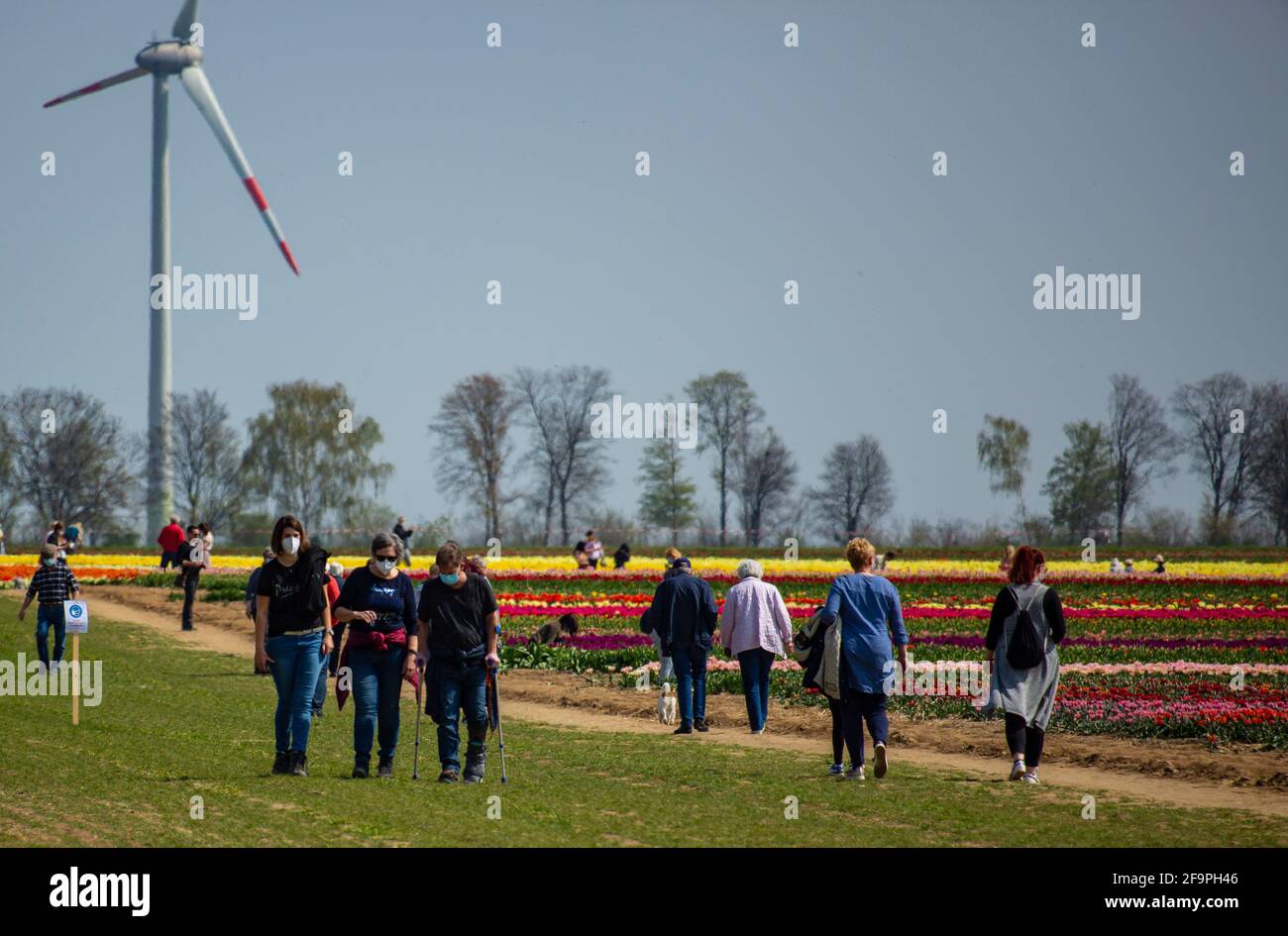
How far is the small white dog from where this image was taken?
1988cm

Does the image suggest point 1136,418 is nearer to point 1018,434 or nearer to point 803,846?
point 1018,434

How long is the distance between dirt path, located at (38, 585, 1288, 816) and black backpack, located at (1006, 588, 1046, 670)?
1449mm

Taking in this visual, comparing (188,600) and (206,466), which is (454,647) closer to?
(188,600)

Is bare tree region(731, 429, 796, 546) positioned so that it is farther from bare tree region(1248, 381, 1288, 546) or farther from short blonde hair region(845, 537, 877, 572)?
short blonde hair region(845, 537, 877, 572)

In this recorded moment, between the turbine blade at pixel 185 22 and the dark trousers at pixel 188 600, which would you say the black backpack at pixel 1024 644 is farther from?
the turbine blade at pixel 185 22

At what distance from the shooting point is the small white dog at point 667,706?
65.2 ft

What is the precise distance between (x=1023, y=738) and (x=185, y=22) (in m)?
71.4

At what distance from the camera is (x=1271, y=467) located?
313 feet

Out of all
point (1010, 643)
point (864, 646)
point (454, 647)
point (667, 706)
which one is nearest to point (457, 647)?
point (454, 647)

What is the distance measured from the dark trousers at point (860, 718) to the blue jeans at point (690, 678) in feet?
14.4

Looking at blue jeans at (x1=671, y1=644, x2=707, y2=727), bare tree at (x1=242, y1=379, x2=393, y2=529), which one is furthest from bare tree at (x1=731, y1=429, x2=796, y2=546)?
blue jeans at (x1=671, y1=644, x2=707, y2=727)

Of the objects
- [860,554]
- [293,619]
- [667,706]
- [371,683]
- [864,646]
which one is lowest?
[667,706]

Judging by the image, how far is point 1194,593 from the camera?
44.7 meters
